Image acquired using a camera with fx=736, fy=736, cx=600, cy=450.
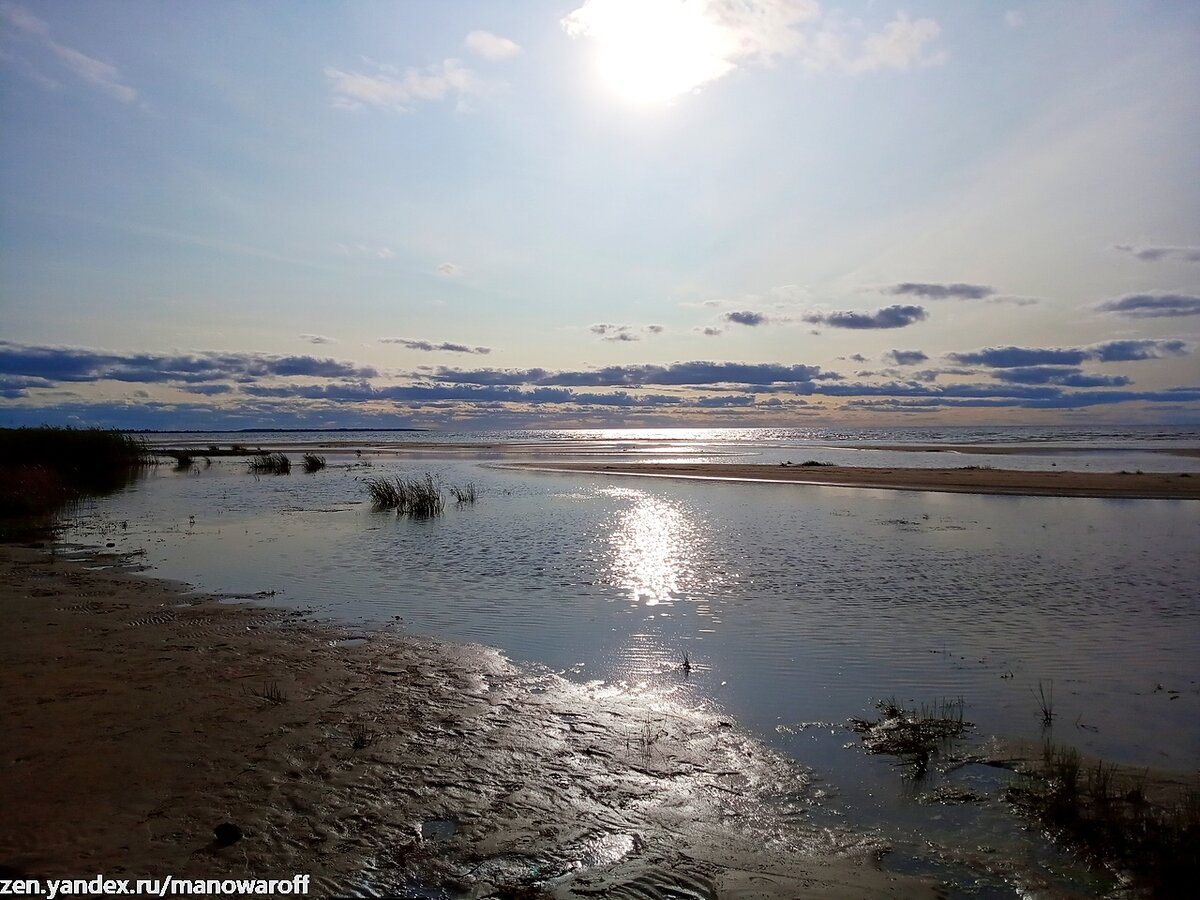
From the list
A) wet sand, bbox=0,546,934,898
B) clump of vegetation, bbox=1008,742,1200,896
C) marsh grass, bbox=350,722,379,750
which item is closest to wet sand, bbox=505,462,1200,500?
clump of vegetation, bbox=1008,742,1200,896

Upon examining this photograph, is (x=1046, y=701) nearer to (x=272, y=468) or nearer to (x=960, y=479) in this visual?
(x=960, y=479)

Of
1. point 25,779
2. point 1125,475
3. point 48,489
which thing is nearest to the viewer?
point 25,779

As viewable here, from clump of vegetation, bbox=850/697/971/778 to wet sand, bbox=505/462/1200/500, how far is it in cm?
2596

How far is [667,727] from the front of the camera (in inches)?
289

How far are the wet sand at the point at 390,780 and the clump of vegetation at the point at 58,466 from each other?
1890 centimetres

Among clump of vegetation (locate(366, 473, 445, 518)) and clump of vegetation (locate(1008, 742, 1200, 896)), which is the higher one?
clump of vegetation (locate(1008, 742, 1200, 896))

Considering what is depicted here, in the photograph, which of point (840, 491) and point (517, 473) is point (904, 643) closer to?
point (840, 491)

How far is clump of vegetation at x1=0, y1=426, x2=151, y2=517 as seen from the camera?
2480cm

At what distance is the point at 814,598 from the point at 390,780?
8526mm

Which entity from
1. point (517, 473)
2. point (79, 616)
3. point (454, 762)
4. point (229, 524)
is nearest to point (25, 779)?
point (454, 762)

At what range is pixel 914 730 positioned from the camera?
23.1 feet

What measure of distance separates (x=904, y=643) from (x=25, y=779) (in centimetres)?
972

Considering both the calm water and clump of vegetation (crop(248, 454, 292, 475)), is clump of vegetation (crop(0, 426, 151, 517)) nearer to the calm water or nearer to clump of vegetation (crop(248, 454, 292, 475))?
the calm water

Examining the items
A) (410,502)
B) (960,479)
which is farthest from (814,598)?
(960,479)
